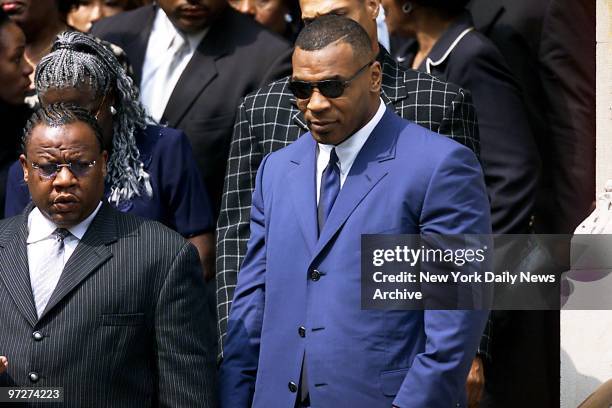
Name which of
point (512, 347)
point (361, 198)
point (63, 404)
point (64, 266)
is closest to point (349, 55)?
point (361, 198)

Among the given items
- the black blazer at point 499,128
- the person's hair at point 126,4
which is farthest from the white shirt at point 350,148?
the person's hair at point 126,4

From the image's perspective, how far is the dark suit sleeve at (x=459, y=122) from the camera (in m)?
5.77

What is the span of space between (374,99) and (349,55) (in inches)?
7.3

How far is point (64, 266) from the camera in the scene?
5.15 metres

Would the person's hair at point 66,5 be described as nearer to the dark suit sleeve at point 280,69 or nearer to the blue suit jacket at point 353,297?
the dark suit sleeve at point 280,69

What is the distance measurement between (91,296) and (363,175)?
1.02m

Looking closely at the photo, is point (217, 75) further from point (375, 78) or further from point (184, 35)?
point (375, 78)

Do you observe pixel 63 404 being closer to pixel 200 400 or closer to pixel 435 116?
pixel 200 400

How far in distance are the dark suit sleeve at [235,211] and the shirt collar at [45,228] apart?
2.34ft

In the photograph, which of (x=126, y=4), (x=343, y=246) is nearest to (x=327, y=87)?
(x=343, y=246)

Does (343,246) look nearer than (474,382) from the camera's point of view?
Yes

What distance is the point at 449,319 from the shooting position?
4941 mm

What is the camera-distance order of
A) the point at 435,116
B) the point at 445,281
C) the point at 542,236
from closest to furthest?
the point at 445,281 → the point at 435,116 → the point at 542,236

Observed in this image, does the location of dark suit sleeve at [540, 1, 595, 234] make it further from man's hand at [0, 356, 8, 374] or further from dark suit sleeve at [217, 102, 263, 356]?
man's hand at [0, 356, 8, 374]
